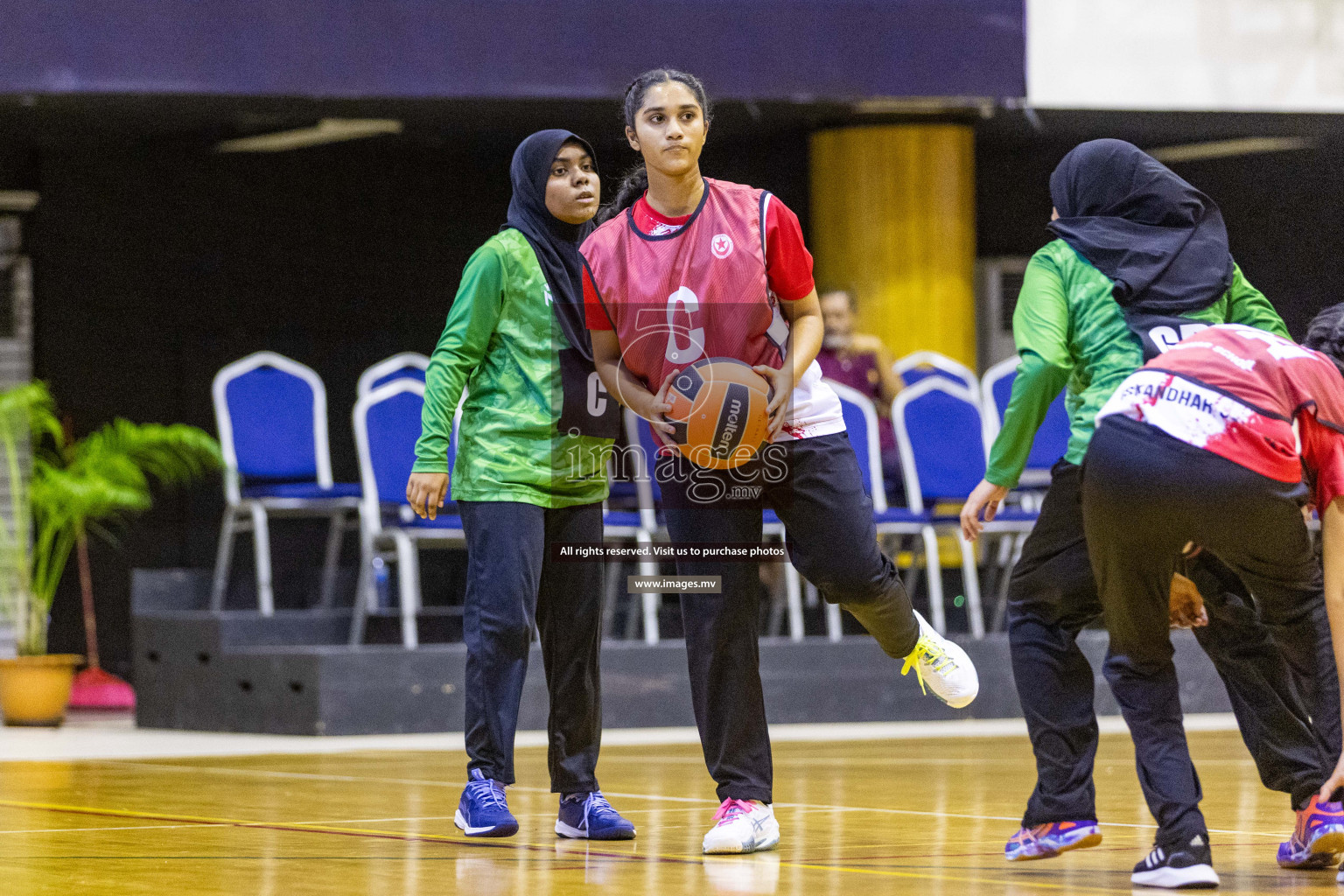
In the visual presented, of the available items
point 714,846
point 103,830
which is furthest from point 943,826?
point 103,830

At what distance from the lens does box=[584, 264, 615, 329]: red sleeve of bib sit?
386 centimetres

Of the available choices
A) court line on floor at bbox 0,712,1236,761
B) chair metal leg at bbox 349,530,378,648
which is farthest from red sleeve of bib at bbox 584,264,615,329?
chair metal leg at bbox 349,530,378,648

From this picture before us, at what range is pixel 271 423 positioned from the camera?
8297 millimetres

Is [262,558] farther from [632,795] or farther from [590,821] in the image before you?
[590,821]

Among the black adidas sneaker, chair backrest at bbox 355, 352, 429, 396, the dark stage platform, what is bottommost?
the dark stage platform

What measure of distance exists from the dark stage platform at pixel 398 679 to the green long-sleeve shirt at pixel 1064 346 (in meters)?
4.14

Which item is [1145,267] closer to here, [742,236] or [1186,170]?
[742,236]

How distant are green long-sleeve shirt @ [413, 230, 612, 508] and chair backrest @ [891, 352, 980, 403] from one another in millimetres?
4616

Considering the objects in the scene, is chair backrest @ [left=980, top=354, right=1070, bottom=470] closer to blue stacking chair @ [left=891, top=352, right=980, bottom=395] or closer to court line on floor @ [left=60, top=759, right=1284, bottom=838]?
blue stacking chair @ [left=891, top=352, right=980, bottom=395]

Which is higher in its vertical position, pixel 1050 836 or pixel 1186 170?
pixel 1186 170

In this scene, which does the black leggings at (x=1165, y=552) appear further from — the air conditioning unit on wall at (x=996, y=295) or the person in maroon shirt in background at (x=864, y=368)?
the air conditioning unit on wall at (x=996, y=295)

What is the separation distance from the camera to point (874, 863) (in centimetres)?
367

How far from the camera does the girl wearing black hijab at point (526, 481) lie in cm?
408

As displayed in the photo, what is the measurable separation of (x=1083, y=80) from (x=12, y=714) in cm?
577
